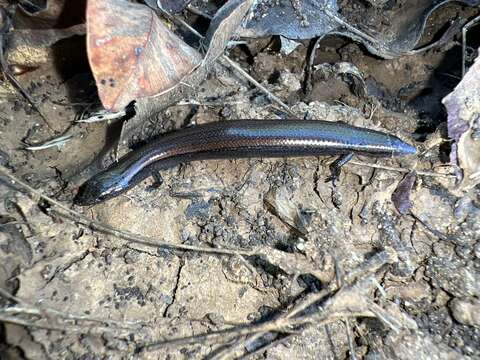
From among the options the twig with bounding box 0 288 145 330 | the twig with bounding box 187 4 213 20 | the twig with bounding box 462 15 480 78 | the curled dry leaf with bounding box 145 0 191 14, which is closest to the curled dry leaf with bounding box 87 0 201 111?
the curled dry leaf with bounding box 145 0 191 14

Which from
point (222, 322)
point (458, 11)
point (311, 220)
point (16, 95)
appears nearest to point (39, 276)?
point (222, 322)

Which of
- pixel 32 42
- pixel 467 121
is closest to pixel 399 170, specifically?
pixel 467 121

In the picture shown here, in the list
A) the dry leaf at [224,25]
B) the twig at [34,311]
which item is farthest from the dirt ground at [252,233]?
the dry leaf at [224,25]

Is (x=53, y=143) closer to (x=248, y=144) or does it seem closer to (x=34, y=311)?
(x=34, y=311)

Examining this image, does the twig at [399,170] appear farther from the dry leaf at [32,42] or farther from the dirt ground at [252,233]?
the dry leaf at [32,42]

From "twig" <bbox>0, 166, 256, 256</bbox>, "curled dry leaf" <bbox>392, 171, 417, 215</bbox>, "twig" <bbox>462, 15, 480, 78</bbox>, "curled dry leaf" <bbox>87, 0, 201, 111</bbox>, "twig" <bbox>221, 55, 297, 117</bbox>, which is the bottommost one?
"twig" <bbox>0, 166, 256, 256</bbox>

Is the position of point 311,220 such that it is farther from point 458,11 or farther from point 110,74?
point 458,11

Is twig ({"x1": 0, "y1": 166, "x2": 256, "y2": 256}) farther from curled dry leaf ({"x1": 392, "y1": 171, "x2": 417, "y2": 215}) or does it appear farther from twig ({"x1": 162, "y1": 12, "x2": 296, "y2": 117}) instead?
twig ({"x1": 162, "y1": 12, "x2": 296, "y2": 117})
